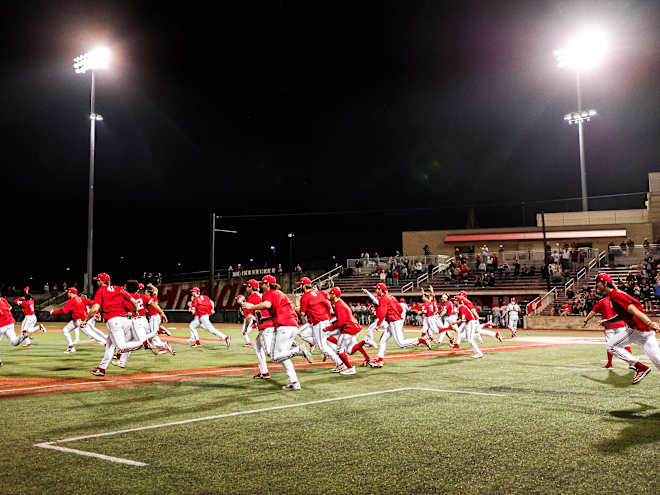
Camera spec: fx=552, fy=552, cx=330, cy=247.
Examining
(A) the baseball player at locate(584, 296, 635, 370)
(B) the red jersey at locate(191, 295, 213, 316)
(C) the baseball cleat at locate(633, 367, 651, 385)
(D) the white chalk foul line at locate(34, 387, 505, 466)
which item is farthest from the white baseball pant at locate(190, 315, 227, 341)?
(C) the baseball cleat at locate(633, 367, 651, 385)

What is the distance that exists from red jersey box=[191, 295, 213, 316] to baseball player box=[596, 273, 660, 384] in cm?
1326

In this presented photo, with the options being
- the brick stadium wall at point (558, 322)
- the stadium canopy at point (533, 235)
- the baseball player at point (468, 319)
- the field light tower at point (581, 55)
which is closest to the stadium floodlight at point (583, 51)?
the field light tower at point (581, 55)

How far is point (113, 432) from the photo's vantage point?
253 inches

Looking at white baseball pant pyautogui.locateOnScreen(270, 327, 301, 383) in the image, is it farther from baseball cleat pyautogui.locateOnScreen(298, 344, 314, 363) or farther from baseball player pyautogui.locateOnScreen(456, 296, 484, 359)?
baseball player pyautogui.locateOnScreen(456, 296, 484, 359)

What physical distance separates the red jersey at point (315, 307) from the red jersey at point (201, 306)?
8045mm

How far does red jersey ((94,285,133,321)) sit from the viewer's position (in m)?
11.8

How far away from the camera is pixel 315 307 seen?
12234mm

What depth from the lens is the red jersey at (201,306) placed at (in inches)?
761

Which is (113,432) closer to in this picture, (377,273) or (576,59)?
(377,273)

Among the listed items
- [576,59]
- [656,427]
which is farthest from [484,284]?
[656,427]

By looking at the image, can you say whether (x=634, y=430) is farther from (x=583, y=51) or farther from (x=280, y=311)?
(x=583, y=51)

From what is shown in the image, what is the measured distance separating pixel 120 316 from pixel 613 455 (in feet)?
32.0

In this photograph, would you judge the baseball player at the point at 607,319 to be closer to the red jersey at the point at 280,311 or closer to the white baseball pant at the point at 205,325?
the red jersey at the point at 280,311

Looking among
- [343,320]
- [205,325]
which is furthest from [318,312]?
[205,325]
